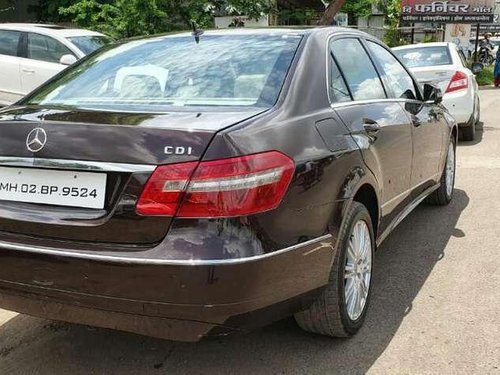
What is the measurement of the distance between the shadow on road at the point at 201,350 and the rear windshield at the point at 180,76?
1.26m

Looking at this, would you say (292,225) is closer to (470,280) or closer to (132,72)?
(132,72)

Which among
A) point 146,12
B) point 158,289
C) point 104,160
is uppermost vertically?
point 146,12

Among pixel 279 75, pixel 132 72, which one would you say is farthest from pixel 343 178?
pixel 132 72

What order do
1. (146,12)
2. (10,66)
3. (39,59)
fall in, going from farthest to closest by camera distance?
(146,12) → (10,66) → (39,59)

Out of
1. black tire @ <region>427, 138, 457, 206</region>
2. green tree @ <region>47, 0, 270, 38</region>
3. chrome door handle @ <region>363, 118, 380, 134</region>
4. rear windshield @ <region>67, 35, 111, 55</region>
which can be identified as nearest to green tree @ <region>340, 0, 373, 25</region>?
green tree @ <region>47, 0, 270, 38</region>

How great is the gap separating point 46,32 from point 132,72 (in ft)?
23.0

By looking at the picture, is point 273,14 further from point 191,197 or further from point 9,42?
point 191,197

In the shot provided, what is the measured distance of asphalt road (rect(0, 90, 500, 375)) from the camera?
3115mm

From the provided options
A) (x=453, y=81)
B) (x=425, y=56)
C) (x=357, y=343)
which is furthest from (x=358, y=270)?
(x=425, y=56)

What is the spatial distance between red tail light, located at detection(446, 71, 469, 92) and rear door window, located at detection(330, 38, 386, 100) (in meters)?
5.56

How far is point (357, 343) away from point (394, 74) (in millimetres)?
2129

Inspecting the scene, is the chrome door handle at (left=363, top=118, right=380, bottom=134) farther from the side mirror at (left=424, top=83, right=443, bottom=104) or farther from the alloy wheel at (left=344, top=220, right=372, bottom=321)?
the side mirror at (left=424, top=83, right=443, bottom=104)

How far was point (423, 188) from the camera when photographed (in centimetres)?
492

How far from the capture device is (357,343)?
3318 millimetres
